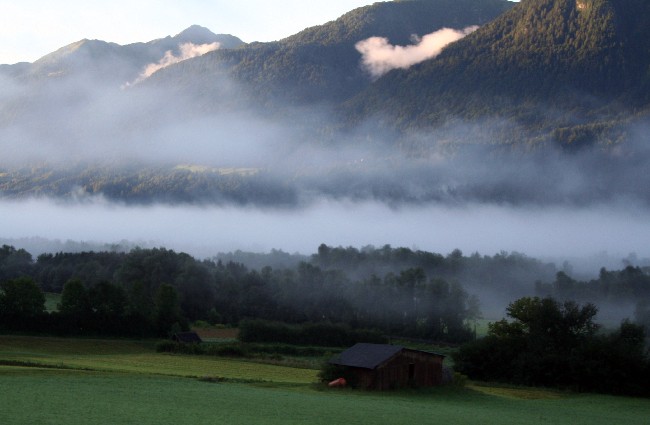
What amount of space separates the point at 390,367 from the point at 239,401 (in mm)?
19940

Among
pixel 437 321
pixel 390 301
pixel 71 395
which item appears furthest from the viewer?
pixel 390 301

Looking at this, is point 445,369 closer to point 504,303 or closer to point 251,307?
point 251,307

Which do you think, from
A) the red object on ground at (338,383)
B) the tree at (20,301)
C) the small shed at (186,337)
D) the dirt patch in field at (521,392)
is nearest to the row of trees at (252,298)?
the tree at (20,301)

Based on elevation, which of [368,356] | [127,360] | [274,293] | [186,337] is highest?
[274,293]

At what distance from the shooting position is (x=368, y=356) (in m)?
60.9

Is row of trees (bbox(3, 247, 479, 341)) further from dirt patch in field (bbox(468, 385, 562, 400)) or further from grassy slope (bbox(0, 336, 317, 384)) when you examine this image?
dirt patch in field (bbox(468, 385, 562, 400))

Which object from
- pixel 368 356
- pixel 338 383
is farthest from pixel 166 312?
pixel 338 383

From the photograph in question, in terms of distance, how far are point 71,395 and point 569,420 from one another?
2812 cm

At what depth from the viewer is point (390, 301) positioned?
128 meters

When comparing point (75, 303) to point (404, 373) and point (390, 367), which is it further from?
point (404, 373)

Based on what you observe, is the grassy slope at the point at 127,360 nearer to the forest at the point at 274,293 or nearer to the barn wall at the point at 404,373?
the barn wall at the point at 404,373

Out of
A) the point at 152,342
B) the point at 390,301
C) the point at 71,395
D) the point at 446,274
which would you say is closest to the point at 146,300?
the point at 152,342

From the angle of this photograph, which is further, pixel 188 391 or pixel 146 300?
pixel 146 300

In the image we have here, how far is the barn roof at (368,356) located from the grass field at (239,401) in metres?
2.75
